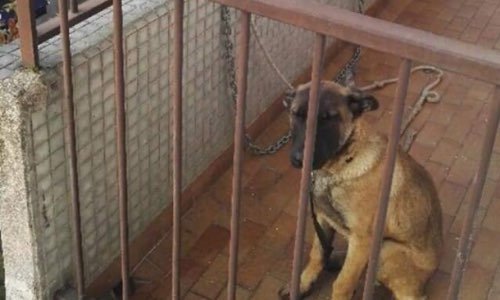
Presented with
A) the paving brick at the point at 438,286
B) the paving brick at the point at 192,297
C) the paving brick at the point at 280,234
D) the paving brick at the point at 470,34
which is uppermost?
the paving brick at the point at 470,34

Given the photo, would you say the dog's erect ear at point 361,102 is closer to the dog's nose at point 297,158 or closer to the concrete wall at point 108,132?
the dog's nose at point 297,158

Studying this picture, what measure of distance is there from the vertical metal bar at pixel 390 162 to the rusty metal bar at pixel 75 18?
4.52ft

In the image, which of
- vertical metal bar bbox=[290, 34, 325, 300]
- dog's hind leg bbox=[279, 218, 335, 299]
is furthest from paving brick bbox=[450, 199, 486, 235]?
vertical metal bar bbox=[290, 34, 325, 300]

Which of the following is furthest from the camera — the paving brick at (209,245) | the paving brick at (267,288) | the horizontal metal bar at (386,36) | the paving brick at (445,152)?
the paving brick at (445,152)

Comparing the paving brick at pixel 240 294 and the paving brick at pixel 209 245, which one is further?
the paving brick at pixel 209 245

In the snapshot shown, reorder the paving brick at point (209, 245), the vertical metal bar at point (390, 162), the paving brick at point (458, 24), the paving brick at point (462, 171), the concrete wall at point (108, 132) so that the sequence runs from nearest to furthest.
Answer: the vertical metal bar at point (390, 162) → the concrete wall at point (108, 132) → the paving brick at point (209, 245) → the paving brick at point (462, 171) → the paving brick at point (458, 24)

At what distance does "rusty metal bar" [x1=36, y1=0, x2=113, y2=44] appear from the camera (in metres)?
2.93

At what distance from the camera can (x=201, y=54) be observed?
393 cm

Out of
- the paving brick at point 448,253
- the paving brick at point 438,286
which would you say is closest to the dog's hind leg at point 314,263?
the paving brick at point 438,286

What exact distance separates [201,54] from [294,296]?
1.68 m

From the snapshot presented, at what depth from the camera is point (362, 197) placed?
3285 millimetres

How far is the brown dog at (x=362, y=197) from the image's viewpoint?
3.05m

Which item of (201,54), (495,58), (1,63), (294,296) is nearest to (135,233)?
(201,54)

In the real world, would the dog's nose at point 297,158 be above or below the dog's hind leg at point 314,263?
above
